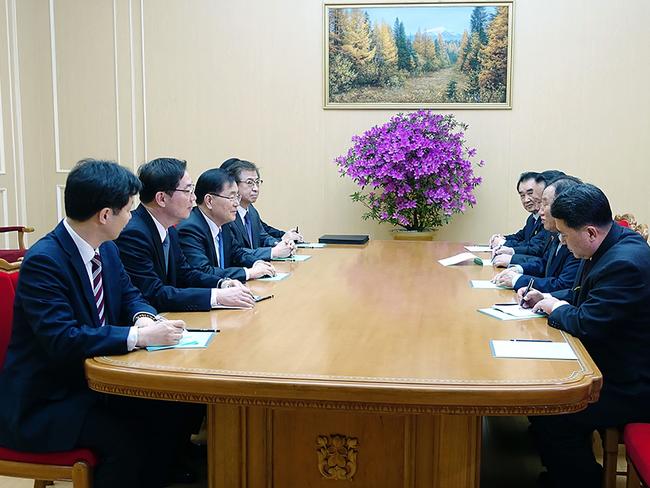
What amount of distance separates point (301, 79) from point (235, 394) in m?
6.01

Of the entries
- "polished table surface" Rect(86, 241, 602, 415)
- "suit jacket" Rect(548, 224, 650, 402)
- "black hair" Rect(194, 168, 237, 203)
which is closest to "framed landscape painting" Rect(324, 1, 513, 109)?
"black hair" Rect(194, 168, 237, 203)

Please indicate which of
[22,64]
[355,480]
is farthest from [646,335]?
[22,64]

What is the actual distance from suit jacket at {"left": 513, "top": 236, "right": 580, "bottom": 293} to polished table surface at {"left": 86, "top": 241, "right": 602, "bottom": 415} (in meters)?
0.47

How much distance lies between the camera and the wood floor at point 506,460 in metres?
3.14

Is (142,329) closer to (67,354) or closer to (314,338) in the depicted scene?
(67,354)

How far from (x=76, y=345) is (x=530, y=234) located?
4.05 metres

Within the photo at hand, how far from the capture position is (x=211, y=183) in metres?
3.91

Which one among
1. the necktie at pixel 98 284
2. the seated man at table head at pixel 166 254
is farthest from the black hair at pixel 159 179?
the necktie at pixel 98 284

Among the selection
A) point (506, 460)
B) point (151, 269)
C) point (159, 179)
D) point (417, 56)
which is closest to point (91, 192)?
point (151, 269)

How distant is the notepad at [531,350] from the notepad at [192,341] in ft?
2.97

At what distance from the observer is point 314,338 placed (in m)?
2.45

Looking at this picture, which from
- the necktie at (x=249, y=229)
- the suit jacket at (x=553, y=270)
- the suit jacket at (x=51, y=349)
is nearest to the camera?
the suit jacket at (x=51, y=349)

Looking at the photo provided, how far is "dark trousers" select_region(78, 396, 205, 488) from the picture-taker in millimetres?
2254

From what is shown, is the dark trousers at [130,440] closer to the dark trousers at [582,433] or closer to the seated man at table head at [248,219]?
the dark trousers at [582,433]
